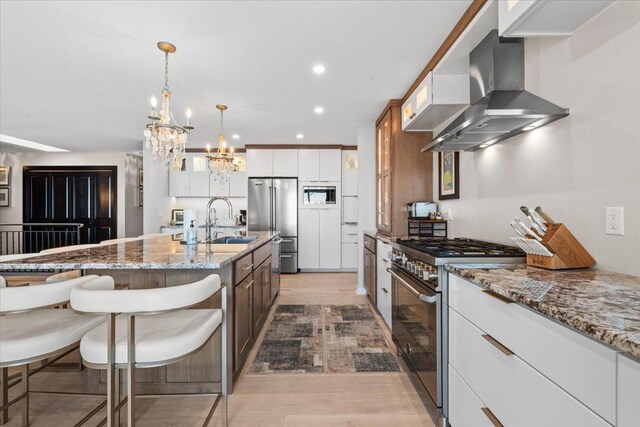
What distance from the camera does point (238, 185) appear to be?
22.0 feet

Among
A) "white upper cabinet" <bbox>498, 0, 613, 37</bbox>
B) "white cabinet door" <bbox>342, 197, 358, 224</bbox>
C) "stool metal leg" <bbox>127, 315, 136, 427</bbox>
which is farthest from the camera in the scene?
"white cabinet door" <bbox>342, 197, 358, 224</bbox>

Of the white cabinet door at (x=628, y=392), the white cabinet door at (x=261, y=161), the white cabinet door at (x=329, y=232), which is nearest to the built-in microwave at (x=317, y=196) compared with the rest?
the white cabinet door at (x=329, y=232)

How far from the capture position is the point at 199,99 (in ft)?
12.4

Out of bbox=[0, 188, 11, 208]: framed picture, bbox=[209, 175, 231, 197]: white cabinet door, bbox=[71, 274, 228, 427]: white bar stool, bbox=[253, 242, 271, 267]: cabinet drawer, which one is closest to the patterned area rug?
bbox=[253, 242, 271, 267]: cabinet drawer

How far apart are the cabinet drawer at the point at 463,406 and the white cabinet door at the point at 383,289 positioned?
4.69 feet

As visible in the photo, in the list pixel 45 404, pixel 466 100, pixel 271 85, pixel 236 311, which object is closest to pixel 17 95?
pixel 271 85

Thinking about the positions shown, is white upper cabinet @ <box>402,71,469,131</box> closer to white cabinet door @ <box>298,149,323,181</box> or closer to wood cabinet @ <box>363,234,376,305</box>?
wood cabinet @ <box>363,234,376,305</box>

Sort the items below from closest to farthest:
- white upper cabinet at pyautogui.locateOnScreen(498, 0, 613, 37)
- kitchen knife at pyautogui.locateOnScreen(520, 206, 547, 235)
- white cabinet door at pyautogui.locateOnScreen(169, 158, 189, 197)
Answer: white upper cabinet at pyautogui.locateOnScreen(498, 0, 613, 37) → kitchen knife at pyautogui.locateOnScreen(520, 206, 547, 235) → white cabinet door at pyautogui.locateOnScreen(169, 158, 189, 197)

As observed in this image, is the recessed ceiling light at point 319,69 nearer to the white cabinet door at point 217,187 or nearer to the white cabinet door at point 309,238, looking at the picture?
the white cabinet door at point 309,238

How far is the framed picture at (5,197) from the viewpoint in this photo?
7180 millimetres

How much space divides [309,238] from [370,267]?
7.84ft

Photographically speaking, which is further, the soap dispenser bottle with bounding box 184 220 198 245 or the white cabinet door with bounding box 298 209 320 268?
the white cabinet door with bounding box 298 209 320 268

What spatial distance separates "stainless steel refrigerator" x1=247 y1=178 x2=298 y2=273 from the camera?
6074mm

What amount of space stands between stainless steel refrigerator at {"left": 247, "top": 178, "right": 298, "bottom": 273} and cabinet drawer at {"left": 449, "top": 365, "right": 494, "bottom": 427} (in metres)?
4.63
